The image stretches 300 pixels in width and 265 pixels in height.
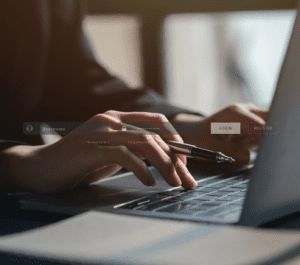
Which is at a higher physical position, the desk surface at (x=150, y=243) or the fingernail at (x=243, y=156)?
the desk surface at (x=150, y=243)

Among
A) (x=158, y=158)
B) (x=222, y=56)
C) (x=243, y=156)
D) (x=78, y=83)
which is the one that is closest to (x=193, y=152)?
(x=158, y=158)

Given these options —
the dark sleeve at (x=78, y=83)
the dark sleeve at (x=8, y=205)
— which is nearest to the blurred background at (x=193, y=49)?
the dark sleeve at (x=78, y=83)

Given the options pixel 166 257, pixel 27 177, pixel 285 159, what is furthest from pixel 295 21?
pixel 27 177

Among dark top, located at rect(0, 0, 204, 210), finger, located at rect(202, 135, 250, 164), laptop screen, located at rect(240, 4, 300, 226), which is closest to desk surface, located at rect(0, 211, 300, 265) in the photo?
laptop screen, located at rect(240, 4, 300, 226)

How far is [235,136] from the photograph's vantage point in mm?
719

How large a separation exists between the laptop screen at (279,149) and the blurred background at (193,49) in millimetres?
1929

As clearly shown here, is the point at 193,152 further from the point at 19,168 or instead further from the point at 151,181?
the point at 19,168

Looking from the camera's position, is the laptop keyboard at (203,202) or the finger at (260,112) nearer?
the laptop keyboard at (203,202)

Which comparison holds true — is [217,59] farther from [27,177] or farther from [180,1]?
[27,177]

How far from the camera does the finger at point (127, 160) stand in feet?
1.62

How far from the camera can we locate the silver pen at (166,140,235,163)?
21.0 inches

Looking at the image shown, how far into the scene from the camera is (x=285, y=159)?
324mm

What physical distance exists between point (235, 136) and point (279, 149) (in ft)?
1.34

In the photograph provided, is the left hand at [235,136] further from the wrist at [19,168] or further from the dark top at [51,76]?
the wrist at [19,168]
